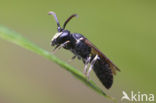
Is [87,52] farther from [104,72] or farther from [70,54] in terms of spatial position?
[70,54]

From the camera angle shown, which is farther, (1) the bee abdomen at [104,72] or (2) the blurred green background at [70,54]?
(2) the blurred green background at [70,54]

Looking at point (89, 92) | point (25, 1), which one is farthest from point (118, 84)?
point (25, 1)

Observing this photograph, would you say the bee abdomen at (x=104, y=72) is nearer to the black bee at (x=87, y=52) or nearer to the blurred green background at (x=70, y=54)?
the black bee at (x=87, y=52)

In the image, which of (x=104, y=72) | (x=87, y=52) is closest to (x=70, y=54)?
(x=87, y=52)

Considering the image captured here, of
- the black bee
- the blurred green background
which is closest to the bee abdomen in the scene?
the black bee

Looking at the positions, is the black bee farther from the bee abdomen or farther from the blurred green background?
the blurred green background

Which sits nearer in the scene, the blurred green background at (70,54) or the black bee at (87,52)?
the black bee at (87,52)

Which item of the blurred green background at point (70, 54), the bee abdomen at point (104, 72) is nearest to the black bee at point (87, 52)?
the bee abdomen at point (104, 72)
